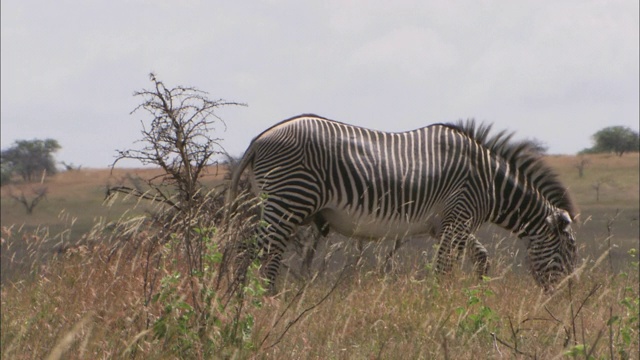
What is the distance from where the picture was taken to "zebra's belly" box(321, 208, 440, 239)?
8633 millimetres

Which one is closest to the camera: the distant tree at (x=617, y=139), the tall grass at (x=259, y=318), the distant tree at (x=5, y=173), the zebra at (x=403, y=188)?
the tall grass at (x=259, y=318)

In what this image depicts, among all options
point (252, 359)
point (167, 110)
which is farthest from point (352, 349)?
point (167, 110)

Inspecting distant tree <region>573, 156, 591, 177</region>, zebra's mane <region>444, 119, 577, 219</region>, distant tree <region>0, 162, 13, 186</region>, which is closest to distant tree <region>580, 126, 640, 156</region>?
distant tree <region>573, 156, 591, 177</region>

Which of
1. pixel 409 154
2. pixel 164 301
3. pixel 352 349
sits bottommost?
pixel 352 349

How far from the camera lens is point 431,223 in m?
8.91

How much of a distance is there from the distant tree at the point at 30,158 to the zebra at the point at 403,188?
54.1 meters

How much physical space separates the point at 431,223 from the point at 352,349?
3.79 meters

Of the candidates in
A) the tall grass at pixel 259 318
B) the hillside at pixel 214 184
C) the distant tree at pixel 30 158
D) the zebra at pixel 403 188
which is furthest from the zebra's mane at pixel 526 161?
the distant tree at pixel 30 158

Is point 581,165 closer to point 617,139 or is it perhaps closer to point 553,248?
point 617,139

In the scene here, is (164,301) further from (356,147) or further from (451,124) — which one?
(451,124)

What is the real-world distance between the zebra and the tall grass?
0.71 m

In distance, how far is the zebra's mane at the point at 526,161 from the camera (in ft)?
30.5

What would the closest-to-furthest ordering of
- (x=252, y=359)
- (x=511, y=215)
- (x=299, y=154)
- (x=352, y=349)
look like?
(x=252, y=359) < (x=352, y=349) < (x=299, y=154) < (x=511, y=215)

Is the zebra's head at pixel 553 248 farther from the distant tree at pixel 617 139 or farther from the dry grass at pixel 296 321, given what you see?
the distant tree at pixel 617 139
